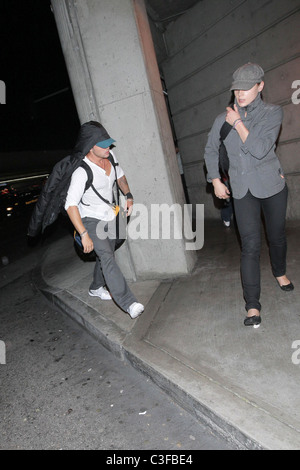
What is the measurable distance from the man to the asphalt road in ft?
2.28

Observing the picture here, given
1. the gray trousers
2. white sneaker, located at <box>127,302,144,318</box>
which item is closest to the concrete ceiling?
the gray trousers

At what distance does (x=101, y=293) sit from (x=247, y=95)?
287cm

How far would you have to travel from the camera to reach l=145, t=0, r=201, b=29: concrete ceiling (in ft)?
18.7

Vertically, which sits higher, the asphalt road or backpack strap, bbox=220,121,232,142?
backpack strap, bbox=220,121,232,142

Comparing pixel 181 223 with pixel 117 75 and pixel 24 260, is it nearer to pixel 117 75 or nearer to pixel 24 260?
pixel 117 75

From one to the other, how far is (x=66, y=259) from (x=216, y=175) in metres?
4.52

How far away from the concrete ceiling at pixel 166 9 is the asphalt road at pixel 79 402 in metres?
5.74

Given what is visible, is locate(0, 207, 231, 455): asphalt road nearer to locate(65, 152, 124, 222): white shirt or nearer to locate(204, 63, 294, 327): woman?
locate(204, 63, 294, 327): woman

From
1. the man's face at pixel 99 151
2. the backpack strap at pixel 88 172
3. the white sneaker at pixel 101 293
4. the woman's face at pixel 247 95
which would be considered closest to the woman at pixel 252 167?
the woman's face at pixel 247 95

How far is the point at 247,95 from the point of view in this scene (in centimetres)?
253

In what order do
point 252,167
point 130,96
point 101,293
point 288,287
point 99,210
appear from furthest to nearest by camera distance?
point 101,293
point 130,96
point 99,210
point 288,287
point 252,167

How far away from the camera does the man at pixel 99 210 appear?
3.09 m

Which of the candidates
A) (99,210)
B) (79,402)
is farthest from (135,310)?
(99,210)

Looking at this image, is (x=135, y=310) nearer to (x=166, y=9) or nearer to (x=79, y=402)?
(x=79, y=402)
